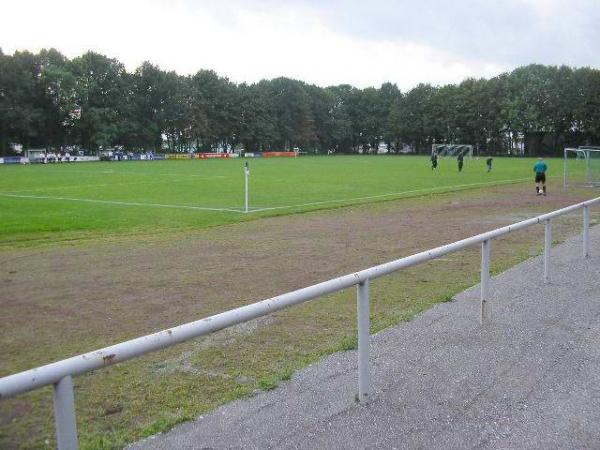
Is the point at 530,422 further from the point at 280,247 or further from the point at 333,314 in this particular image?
the point at 280,247

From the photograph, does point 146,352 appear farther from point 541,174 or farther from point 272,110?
point 272,110

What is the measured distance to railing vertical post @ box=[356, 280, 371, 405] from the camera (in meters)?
4.39

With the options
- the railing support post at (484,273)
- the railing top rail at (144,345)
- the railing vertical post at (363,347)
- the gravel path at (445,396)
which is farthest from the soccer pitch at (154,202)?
the railing top rail at (144,345)

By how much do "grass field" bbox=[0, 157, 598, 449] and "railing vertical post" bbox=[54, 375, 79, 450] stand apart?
1.32 meters

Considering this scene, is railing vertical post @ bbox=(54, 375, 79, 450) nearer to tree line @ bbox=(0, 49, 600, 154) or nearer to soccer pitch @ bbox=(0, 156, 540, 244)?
soccer pitch @ bbox=(0, 156, 540, 244)

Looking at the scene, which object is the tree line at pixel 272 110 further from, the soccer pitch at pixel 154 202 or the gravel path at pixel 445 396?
the gravel path at pixel 445 396

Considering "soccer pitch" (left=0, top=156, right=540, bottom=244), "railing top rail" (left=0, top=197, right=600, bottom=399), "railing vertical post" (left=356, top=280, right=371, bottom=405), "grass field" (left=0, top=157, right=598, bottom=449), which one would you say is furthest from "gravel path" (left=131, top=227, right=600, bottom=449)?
"soccer pitch" (left=0, top=156, right=540, bottom=244)

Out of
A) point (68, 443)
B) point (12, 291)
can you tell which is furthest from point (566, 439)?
point (12, 291)

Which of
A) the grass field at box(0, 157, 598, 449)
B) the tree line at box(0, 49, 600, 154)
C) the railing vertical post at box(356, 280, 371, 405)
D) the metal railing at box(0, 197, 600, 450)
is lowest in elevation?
the grass field at box(0, 157, 598, 449)

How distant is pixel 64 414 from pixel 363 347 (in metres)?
2.34

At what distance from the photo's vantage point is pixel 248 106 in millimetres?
119750

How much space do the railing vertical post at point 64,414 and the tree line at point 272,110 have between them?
3505 inches

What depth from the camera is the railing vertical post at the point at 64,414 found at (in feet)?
8.43

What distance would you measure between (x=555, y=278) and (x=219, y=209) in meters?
14.5
